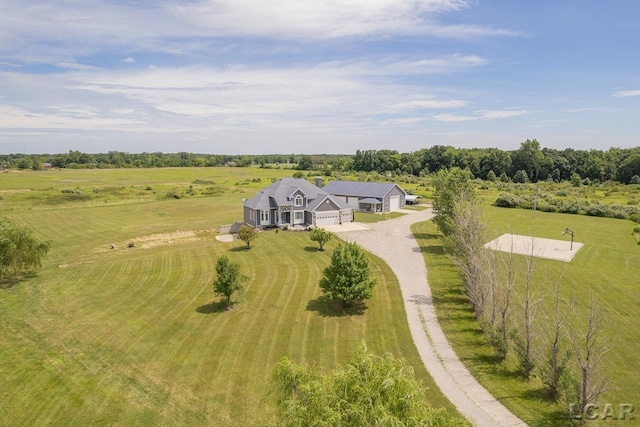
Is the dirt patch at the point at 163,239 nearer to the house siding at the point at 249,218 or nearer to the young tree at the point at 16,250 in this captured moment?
the house siding at the point at 249,218

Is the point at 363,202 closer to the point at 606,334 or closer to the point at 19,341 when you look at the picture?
the point at 606,334

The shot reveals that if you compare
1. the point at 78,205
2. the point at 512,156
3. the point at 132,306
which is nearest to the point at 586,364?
the point at 132,306

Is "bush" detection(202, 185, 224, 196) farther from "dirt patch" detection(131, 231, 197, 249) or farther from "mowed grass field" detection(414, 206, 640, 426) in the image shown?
"mowed grass field" detection(414, 206, 640, 426)

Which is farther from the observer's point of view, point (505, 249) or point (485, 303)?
point (505, 249)

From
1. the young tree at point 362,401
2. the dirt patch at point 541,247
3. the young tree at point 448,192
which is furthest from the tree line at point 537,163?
the young tree at point 362,401

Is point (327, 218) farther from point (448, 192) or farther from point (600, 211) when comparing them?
point (600, 211)
